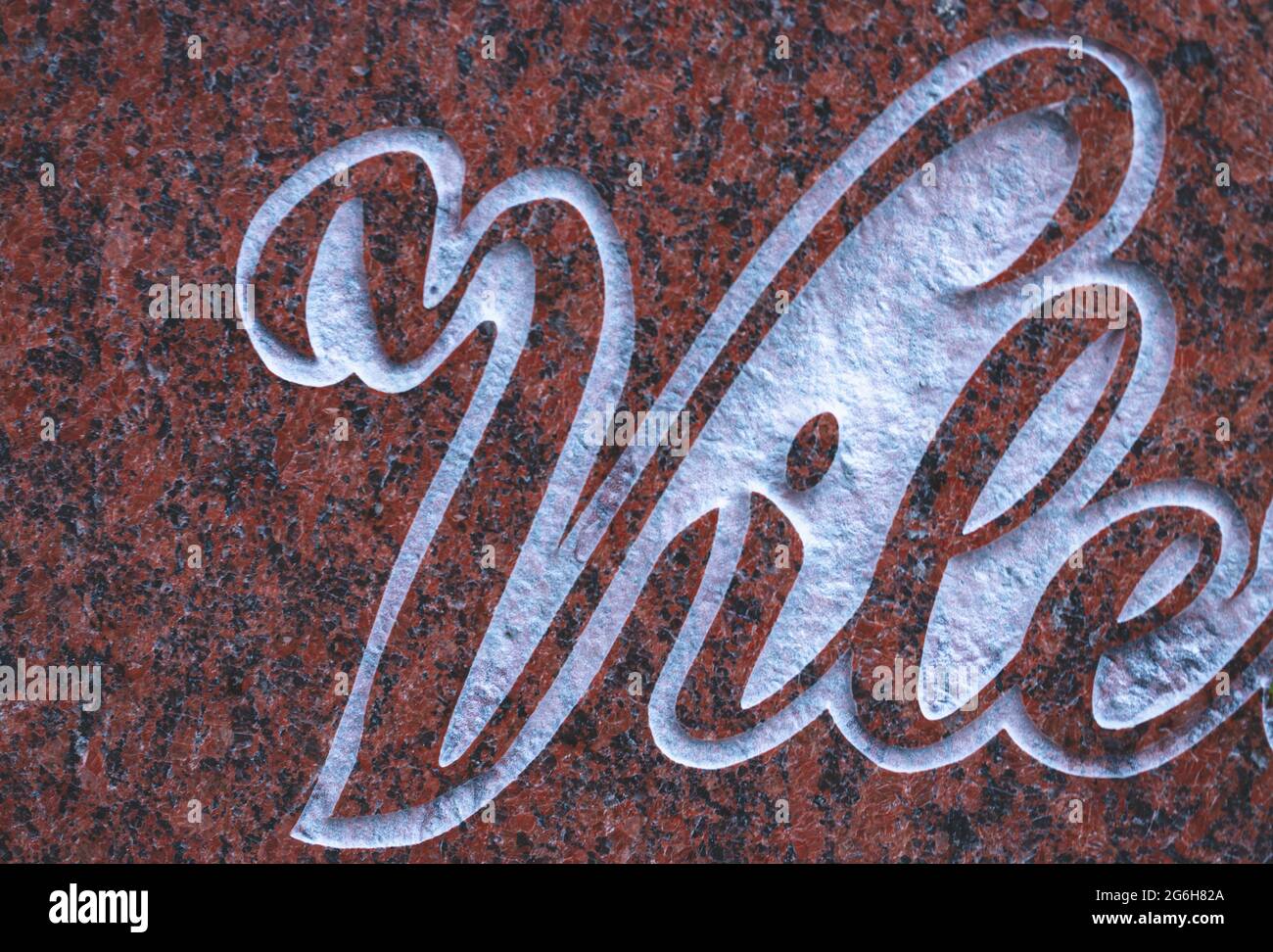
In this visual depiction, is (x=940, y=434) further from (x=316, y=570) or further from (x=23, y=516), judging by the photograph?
(x=23, y=516)

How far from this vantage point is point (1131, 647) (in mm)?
2652

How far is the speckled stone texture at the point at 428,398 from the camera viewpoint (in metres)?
2.53

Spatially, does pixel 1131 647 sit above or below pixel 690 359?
below

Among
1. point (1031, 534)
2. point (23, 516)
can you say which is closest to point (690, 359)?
point (1031, 534)

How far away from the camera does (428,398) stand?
2559 mm

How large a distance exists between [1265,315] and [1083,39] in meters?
0.85

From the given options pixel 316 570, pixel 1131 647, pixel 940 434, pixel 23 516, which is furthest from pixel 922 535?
pixel 23 516

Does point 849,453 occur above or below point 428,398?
below

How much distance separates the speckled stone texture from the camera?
8.29ft

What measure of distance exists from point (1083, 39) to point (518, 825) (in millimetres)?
2458

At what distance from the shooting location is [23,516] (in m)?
2.53

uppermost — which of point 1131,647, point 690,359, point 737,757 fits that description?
point 690,359
